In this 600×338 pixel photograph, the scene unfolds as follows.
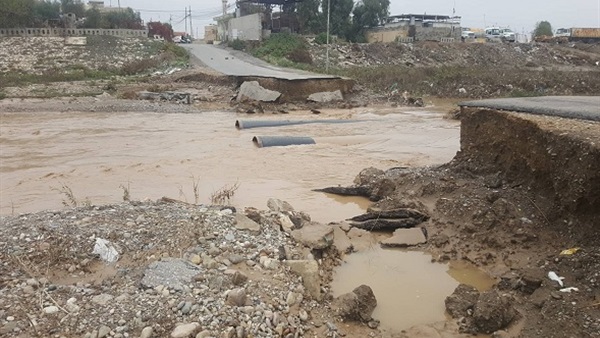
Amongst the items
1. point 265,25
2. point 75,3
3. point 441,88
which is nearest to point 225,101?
point 441,88

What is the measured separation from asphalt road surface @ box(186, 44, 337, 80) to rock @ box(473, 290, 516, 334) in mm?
19413

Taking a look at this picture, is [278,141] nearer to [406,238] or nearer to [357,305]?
[406,238]

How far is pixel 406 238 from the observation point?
7.10 m

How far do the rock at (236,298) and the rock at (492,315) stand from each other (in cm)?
223

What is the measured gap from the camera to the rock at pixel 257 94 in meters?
21.9

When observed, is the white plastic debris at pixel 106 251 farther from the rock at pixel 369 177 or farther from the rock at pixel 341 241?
the rock at pixel 369 177

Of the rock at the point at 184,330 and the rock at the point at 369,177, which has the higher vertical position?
the rock at the point at 369,177

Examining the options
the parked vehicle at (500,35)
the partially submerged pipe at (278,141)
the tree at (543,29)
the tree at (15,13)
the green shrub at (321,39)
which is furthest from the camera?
the tree at (543,29)

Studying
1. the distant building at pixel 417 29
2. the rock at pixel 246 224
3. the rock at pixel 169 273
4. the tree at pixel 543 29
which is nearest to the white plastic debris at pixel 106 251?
the rock at pixel 169 273

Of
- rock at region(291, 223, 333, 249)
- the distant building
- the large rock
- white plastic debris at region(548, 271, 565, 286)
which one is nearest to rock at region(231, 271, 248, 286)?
the large rock

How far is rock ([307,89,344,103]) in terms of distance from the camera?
2270cm

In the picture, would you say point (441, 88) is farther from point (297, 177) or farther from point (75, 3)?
point (75, 3)

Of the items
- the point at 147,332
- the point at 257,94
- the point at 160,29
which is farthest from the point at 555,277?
the point at 160,29

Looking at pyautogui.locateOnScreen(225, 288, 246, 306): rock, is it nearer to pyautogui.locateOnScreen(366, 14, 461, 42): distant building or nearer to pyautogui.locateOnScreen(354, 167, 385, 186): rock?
pyautogui.locateOnScreen(354, 167, 385, 186): rock
